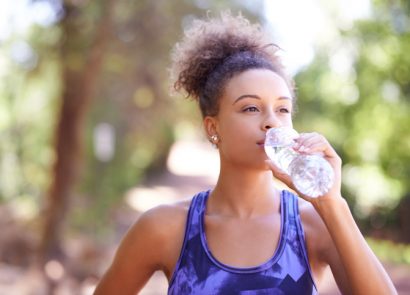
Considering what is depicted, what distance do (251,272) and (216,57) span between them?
73cm

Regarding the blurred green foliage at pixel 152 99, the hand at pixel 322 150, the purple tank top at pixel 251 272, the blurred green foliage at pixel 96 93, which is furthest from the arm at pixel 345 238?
the blurred green foliage at pixel 152 99

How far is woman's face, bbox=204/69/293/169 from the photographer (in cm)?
190

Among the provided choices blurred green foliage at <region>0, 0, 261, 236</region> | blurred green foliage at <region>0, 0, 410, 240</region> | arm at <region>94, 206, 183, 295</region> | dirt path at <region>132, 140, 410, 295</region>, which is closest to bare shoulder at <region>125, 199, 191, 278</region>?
arm at <region>94, 206, 183, 295</region>

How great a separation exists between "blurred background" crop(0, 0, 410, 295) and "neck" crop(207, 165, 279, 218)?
490 mm

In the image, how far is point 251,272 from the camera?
1.82 meters

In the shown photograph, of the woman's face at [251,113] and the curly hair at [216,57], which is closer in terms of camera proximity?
the woman's face at [251,113]

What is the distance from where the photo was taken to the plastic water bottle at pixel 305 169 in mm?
1668

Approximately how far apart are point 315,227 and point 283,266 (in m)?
0.15

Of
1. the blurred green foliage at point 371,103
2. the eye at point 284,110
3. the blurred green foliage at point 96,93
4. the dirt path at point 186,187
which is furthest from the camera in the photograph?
the blurred green foliage at point 371,103

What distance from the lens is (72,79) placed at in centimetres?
909

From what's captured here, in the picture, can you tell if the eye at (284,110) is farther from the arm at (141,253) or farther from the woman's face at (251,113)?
the arm at (141,253)

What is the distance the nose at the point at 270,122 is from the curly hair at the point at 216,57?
201mm

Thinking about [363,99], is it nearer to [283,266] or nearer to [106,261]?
[106,261]

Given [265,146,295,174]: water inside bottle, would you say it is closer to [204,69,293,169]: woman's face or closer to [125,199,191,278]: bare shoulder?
[204,69,293,169]: woman's face
